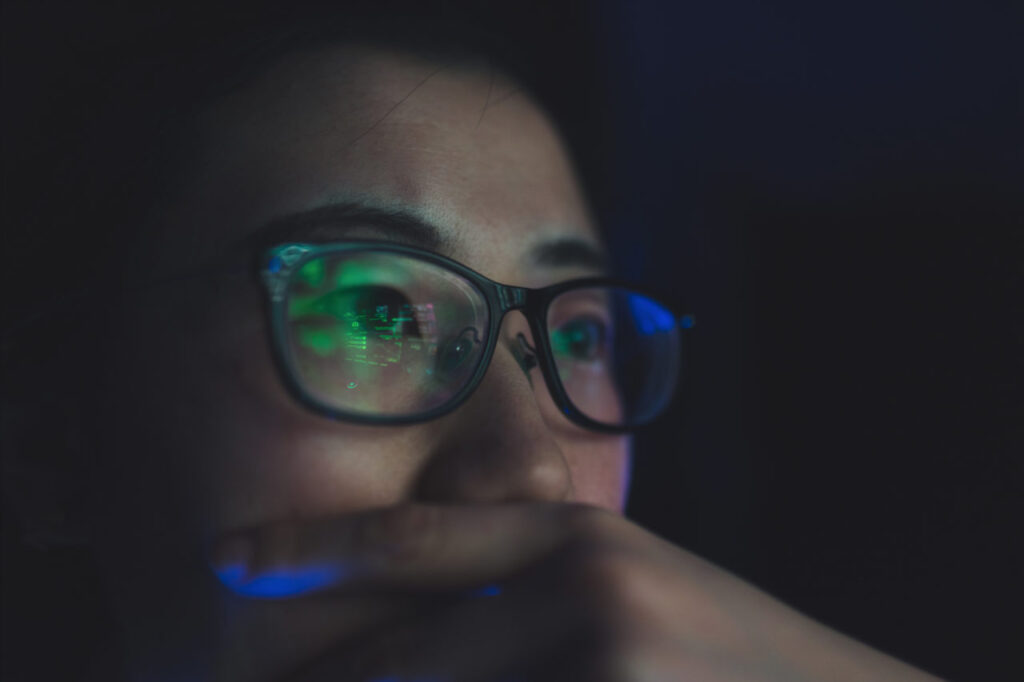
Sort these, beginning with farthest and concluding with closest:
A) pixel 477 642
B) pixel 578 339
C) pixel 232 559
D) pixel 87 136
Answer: pixel 578 339 → pixel 87 136 → pixel 232 559 → pixel 477 642

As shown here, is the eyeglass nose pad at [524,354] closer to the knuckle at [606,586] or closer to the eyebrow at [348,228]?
the eyebrow at [348,228]

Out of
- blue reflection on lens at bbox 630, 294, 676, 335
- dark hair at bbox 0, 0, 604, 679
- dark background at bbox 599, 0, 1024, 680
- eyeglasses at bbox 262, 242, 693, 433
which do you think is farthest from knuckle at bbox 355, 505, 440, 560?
dark background at bbox 599, 0, 1024, 680

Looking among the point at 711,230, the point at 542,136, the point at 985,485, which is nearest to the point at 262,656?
the point at 542,136

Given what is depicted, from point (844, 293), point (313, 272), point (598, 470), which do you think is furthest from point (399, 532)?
point (844, 293)

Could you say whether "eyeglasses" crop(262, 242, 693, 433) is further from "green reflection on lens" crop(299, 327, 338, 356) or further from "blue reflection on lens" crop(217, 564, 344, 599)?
"blue reflection on lens" crop(217, 564, 344, 599)

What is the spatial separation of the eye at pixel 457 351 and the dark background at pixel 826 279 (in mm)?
861

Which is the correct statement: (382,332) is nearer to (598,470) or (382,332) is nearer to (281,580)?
(281,580)

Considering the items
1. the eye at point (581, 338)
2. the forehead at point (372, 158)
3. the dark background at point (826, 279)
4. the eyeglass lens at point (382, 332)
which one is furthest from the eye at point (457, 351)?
the dark background at point (826, 279)

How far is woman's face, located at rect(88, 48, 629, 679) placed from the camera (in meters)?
0.79

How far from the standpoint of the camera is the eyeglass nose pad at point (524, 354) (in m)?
0.97

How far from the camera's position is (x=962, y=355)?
1.15m

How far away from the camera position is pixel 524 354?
0.98 metres

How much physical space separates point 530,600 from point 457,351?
1.27ft

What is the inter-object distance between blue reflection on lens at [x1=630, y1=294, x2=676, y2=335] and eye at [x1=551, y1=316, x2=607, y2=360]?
82mm
